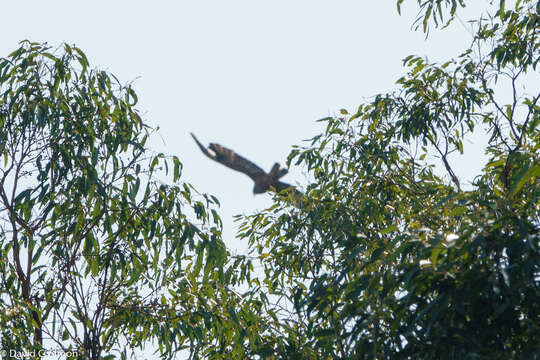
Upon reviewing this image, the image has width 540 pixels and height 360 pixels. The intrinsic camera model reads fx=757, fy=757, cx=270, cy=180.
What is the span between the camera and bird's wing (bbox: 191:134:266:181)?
19.9 ft

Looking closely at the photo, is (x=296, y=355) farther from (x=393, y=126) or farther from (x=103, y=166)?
(x=393, y=126)

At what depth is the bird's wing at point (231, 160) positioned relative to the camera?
19.9 feet

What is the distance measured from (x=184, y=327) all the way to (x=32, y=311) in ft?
3.49

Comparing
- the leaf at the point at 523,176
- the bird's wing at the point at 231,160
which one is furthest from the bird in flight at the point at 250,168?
A: the leaf at the point at 523,176

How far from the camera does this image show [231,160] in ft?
20.1

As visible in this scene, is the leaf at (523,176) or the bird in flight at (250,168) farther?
the bird in flight at (250,168)

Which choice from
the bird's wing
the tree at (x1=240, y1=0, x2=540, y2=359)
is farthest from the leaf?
the bird's wing

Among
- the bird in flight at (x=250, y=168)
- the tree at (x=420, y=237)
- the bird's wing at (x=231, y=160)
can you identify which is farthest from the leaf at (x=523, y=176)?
the bird's wing at (x=231, y=160)

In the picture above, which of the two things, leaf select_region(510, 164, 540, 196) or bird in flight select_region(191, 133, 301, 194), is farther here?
bird in flight select_region(191, 133, 301, 194)

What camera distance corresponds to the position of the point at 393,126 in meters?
6.69

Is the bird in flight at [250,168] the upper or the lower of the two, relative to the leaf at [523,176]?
upper

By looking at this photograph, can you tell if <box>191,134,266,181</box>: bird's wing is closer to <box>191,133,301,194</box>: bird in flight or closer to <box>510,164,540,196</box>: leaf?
<box>191,133,301,194</box>: bird in flight

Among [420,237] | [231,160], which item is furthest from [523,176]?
[231,160]

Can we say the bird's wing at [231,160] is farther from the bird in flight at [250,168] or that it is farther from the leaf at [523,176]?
the leaf at [523,176]
